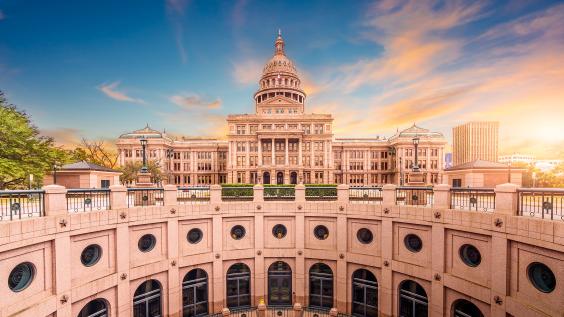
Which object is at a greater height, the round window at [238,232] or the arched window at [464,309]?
the round window at [238,232]

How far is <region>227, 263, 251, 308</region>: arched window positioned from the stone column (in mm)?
8068

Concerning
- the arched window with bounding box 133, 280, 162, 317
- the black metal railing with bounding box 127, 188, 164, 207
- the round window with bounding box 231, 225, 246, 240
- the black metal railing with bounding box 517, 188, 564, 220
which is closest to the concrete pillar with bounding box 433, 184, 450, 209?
the black metal railing with bounding box 517, 188, 564, 220

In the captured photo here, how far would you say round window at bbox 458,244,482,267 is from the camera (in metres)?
11.2

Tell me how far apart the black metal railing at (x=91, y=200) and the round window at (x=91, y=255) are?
1923mm

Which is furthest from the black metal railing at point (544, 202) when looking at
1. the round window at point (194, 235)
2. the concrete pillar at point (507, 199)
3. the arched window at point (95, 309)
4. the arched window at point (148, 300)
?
the arched window at point (95, 309)

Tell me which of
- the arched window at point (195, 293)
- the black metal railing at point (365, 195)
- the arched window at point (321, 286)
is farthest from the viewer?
the black metal railing at point (365, 195)

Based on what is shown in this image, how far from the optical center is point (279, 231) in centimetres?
1677

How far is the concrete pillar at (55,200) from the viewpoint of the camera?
10406mm

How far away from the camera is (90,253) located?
12.0 metres

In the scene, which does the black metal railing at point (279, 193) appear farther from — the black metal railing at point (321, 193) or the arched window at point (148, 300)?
the arched window at point (148, 300)

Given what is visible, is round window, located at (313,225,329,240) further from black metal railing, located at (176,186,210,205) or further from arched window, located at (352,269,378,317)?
black metal railing, located at (176,186,210,205)

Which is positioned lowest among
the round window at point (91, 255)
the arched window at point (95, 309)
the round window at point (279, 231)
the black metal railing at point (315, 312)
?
the black metal railing at point (315, 312)

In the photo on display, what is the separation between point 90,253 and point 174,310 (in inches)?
241

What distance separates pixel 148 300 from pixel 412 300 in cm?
1529
